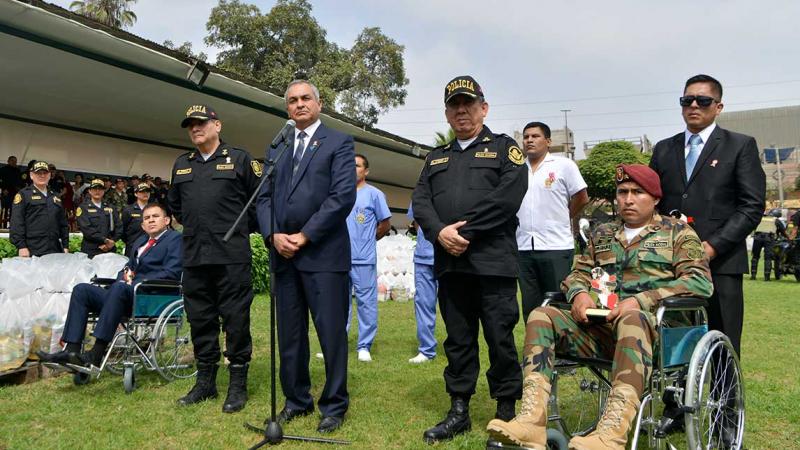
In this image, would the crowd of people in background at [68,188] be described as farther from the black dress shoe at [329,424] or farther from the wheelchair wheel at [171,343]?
the black dress shoe at [329,424]

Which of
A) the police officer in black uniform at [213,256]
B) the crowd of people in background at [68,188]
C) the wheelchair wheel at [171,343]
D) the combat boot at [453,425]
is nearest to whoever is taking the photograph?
the combat boot at [453,425]

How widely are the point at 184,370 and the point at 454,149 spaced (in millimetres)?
3001

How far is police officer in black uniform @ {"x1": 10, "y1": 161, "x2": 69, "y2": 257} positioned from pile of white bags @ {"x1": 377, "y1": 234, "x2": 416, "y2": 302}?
16.1 ft

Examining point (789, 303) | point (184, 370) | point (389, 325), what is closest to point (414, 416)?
point (184, 370)

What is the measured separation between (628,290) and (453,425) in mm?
1222

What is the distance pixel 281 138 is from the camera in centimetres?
363

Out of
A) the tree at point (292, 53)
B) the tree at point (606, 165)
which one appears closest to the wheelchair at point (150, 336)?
the tree at point (292, 53)

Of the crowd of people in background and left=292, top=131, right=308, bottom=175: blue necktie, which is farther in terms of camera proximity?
the crowd of people in background

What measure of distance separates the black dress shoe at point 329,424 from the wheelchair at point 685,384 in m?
1.30

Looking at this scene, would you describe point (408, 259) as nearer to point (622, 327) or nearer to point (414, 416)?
point (414, 416)

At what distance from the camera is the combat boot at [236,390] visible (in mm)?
4168

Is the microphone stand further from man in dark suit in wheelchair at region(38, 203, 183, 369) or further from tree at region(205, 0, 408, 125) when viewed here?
tree at region(205, 0, 408, 125)

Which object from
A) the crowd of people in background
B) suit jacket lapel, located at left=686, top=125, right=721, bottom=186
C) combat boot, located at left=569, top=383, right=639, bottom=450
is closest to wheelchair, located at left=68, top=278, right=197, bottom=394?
combat boot, located at left=569, top=383, right=639, bottom=450

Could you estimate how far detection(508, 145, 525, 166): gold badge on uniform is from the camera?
3627 millimetres
